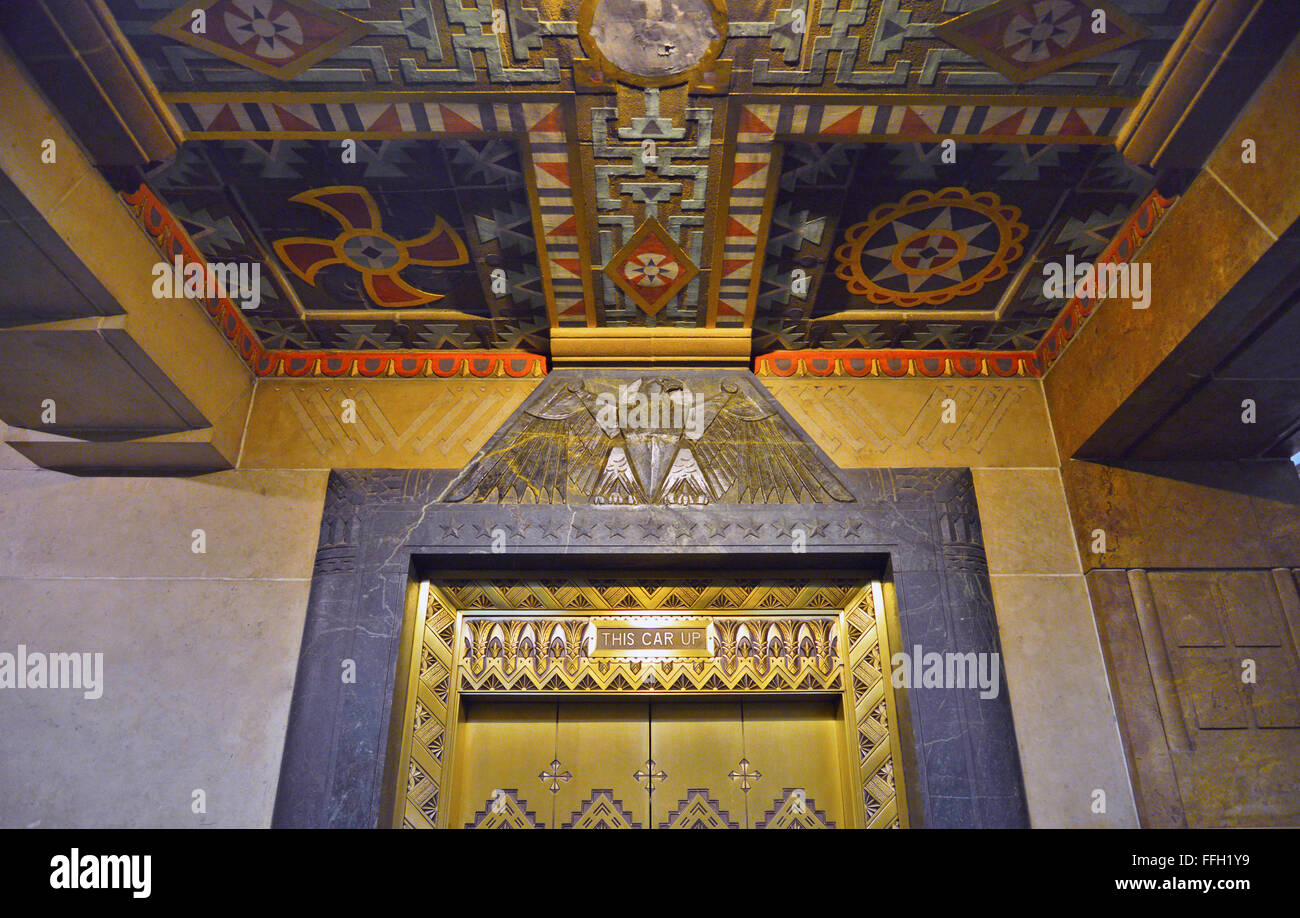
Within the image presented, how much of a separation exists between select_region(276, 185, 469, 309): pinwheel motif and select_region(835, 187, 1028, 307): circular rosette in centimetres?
176

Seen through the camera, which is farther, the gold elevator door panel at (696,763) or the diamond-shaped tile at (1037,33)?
the gold elevator door panel at (696,763)

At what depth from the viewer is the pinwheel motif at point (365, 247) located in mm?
3730

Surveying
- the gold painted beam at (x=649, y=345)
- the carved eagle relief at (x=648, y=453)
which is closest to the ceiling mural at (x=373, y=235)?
the gold painted beam at (x=649, y=345)

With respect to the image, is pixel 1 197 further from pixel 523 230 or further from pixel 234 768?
pixel 234 768

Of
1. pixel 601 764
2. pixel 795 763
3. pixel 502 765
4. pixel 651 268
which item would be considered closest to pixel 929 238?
pixel 651 268

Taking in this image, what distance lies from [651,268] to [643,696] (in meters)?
2.14

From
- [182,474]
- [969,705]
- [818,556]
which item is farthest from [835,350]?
[182,474]

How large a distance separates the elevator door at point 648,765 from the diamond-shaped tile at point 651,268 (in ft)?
6.86

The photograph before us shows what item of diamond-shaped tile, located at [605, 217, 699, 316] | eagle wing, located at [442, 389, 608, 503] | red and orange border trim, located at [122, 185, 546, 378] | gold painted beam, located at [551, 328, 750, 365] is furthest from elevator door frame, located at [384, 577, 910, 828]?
diamond-shaped tile, located at [605, 217, 699, 316]

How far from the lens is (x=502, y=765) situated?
4504 millimetres

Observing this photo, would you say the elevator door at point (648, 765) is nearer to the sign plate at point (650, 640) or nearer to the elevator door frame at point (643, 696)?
the elevator door frame at point (643, 696)

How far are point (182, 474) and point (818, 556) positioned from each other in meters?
3.03

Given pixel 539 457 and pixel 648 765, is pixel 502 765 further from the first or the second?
pixel 539 457

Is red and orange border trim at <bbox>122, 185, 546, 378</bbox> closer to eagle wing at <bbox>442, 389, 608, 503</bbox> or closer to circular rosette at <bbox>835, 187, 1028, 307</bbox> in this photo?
eagle wing at <bbox>442, 389, 608, 503</bbox>
